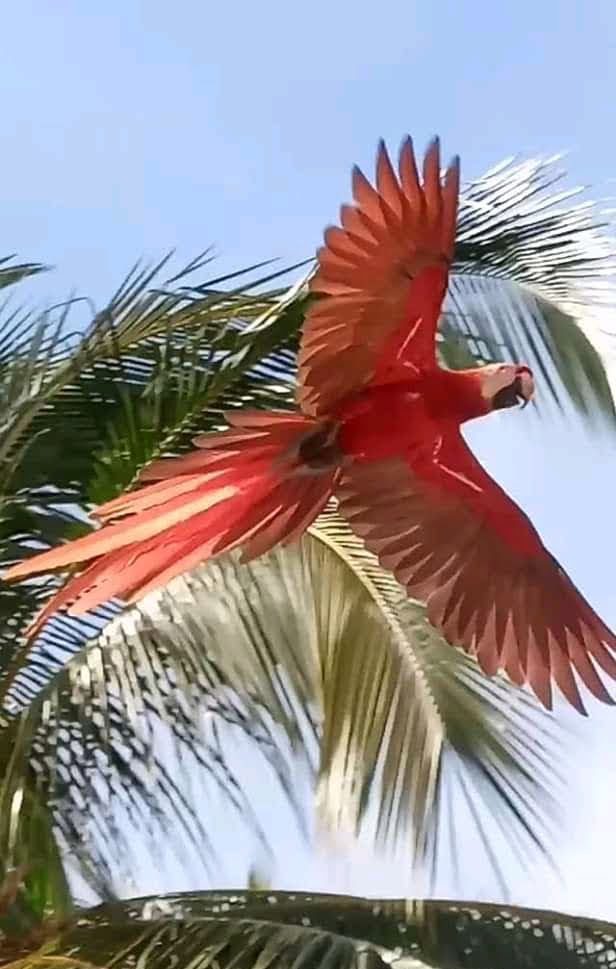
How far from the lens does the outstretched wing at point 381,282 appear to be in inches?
65.7

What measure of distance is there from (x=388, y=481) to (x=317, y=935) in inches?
41.9

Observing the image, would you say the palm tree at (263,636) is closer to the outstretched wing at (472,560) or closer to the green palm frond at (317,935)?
the green palm frond at (317,935)

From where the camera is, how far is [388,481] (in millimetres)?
1947

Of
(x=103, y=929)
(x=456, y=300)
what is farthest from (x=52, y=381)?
(x=103, y=929)

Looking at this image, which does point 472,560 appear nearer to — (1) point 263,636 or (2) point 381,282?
(2) point 381,282

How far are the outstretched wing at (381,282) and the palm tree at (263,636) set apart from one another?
1.20m

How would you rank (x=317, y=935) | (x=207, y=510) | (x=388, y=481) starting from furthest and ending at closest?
(x=317, y=935) < (x=388, y=481) < (x=207, y=510)

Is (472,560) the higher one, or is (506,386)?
(506,386)

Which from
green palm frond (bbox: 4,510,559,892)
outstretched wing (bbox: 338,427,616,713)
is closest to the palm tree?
green palm frond (bbox: 4,510,559,892)

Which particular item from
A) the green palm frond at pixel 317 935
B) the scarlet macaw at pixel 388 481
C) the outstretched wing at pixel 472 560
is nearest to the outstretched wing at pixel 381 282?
the scarlet macaw at pixel 388 481

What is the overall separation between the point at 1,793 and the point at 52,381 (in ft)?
2.75

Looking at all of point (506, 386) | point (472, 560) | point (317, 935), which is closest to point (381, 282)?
point (506, 386)

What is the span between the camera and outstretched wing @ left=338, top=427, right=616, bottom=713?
192cm

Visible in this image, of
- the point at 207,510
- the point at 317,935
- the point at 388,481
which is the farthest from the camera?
the point at 317,935
